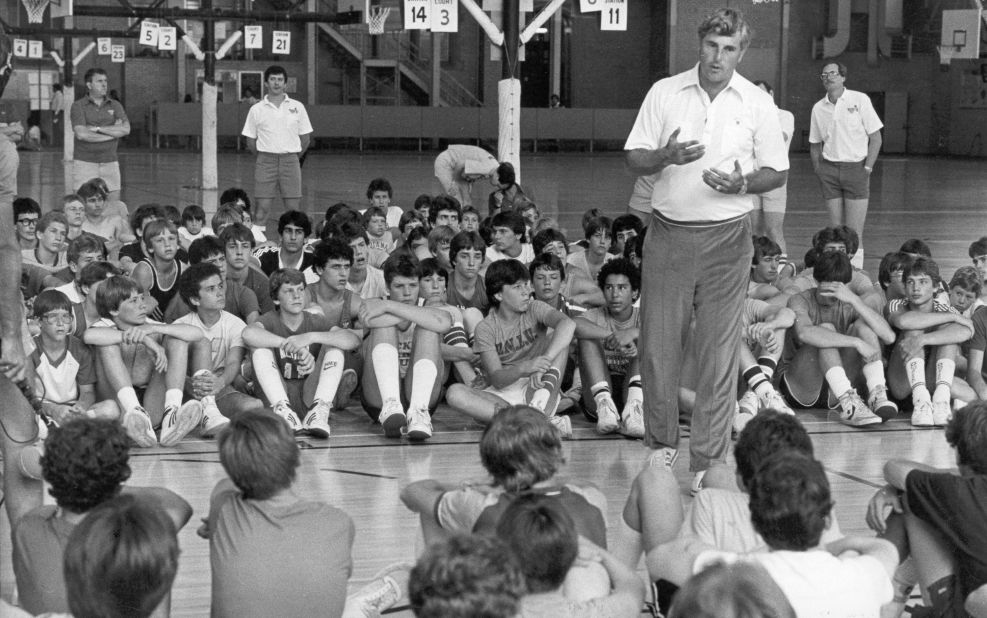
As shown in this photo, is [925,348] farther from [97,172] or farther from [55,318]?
[97,172]

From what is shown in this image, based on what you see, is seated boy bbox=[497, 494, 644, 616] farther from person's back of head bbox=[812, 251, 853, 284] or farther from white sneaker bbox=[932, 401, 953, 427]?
person's back of head bbox=[812, 251, 853, 284]

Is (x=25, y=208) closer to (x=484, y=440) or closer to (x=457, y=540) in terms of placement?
(x=484, y=440)

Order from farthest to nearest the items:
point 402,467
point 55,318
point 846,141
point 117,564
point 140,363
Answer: point 846,141 < point 140,363 < point 55,318 < point 402,467 < point 117,564

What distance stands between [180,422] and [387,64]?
24188mm

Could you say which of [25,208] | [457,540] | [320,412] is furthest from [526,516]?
[25,208]

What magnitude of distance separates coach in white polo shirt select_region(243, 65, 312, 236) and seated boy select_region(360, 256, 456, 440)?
A: 19.3ft

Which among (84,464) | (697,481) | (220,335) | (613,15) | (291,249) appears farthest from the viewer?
(613,15)

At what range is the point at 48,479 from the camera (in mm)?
2838

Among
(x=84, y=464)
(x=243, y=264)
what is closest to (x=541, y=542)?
(x=84, y=464)

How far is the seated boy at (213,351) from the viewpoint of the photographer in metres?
5.72

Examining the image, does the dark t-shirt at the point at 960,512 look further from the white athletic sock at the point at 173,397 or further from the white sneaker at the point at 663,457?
the white athletic sock at the point at 173,397

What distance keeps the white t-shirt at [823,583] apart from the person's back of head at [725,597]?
518 millimetres

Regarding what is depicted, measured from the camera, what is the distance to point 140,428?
5449 mm

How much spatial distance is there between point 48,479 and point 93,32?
21.4 meters
